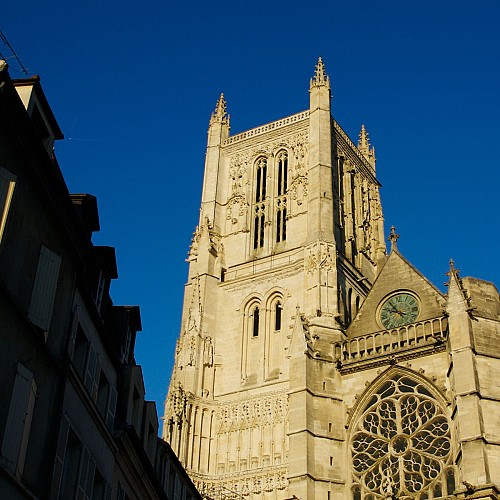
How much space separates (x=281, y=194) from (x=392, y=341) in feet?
54.5

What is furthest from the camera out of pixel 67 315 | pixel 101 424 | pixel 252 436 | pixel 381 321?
pixel 252 436

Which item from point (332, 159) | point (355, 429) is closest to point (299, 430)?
point (355, 429)

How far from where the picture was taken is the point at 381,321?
28.2 meters

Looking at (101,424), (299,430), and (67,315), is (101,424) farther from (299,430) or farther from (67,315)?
(299,430)

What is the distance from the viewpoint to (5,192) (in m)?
10.0

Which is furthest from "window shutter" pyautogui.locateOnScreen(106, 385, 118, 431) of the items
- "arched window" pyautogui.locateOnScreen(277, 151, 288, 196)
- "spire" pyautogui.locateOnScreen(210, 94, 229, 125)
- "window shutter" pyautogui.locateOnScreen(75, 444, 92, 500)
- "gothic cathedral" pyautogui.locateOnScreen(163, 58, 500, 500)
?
"spire" pyautogui.locateOnScreen(210, 94, 229, 125)

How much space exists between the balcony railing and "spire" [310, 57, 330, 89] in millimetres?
19838

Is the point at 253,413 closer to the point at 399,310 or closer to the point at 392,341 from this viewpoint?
the point at 399,310

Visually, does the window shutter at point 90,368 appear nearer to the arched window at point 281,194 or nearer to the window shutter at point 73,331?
the window shutter at point 73,331

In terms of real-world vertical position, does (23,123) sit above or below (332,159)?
below

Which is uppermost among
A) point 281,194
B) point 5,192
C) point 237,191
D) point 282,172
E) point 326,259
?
point 282,172

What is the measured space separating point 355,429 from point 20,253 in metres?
16.8

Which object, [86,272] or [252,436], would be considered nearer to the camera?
[86,272]

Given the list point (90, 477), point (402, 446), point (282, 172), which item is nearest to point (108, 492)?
point (90, 477)
